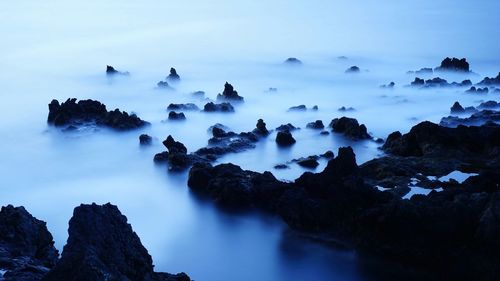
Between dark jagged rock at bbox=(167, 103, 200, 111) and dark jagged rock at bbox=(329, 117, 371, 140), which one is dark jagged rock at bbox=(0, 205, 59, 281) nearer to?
dark jagged rock at bbox=(329, 117, 371, 140)

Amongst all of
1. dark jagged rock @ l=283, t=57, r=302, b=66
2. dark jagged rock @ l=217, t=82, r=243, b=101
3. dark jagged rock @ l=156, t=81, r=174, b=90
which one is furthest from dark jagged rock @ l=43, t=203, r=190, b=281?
dark jagged rock @ l=283, t=57, r=302, b=66

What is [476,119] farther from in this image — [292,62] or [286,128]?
[292,62]

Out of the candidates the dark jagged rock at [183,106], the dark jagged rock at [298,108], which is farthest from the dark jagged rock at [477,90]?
the dark jagged rock at [183,106]

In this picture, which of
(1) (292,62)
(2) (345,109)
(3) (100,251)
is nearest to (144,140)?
(2) (345,109)

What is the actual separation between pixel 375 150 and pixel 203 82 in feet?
47.1

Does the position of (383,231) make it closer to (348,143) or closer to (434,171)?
(434,171)

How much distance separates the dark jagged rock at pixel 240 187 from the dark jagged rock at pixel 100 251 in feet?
12.5

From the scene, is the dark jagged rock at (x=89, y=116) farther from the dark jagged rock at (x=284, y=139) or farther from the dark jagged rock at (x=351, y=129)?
the dark jagged rock at (x=351, y=129)

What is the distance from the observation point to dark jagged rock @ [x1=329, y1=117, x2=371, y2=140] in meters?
15.3

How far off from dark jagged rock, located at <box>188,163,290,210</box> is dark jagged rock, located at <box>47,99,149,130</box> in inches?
251

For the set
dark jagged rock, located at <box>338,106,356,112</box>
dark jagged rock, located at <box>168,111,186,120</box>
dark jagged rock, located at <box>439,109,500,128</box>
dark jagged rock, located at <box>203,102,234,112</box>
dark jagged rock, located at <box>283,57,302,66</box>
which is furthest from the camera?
dark jagged rock, located at <box>283,57,302,66</box>

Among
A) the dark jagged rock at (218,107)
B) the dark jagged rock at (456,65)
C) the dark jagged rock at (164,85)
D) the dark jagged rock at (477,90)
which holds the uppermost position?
the dark jagged rock at (456,65)

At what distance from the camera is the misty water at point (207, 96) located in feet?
32.5

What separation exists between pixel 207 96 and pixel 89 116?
6.91 meters
